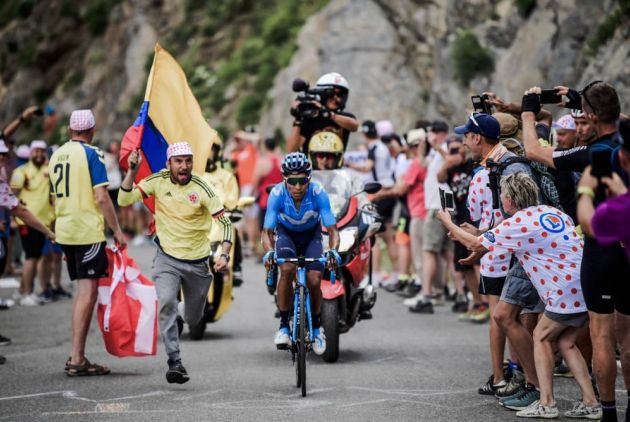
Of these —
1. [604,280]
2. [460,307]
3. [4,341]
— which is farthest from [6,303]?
[604,280]

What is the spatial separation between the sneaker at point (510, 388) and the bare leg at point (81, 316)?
3.80 m

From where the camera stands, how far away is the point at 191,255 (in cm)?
1023

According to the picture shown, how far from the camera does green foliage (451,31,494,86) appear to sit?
24562 millimetres

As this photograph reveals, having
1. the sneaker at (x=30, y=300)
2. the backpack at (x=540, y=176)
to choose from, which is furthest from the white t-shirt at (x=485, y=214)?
the sneaker at (x=30, y=300)

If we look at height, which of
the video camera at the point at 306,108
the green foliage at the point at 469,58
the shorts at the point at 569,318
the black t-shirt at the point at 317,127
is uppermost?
the green foliage at the point at 469,58

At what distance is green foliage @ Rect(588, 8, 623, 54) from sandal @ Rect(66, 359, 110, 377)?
37.0 feet

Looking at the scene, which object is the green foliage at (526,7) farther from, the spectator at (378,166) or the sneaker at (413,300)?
the sneaker at (413,300)

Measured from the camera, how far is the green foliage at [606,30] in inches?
737

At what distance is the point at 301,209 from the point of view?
10320 millimetres

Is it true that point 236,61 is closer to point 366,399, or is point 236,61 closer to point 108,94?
point 108,94

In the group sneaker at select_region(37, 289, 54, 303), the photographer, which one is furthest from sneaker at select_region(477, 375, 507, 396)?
sneaker at select_region(37, 289, 54, 303)

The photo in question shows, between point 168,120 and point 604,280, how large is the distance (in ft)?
17.1

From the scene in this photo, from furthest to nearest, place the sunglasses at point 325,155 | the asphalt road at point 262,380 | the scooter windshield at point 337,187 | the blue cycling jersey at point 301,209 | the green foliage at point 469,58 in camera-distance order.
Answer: the green foliage at point 469,58 → the sunglasses at point 325,155 → the scooter windshield at point 337,187 → the blue cycling jersey at point 301,209 → the asphalt road at point 262,380

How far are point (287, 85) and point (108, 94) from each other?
16173 millimetres
